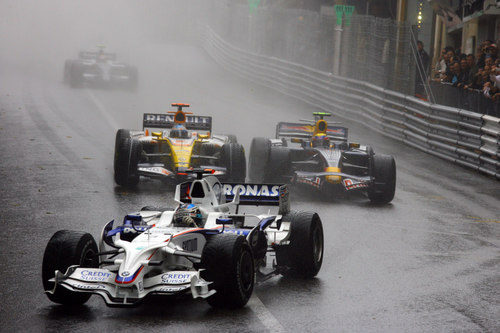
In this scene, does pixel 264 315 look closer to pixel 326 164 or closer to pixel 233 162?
pixel 233 162

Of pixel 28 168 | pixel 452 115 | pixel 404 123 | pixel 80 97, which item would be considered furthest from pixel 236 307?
pixel 80 97

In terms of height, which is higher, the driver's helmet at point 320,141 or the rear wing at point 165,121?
the rear wing at point 165,121

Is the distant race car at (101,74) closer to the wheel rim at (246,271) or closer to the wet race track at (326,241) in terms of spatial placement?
the wet race track at (326,241)

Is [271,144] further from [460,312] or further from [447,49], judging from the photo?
[447,49]

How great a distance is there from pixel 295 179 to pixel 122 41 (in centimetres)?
5226

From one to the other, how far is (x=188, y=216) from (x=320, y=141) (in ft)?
25.0

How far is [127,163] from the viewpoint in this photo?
50.1 ft

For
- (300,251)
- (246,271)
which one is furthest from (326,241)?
(246,271)

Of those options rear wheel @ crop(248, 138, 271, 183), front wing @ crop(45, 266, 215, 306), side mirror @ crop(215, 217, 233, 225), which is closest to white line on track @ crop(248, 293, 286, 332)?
front wing @ crop(45, 266, 215, 306)

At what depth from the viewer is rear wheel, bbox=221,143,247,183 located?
→ 15.5m

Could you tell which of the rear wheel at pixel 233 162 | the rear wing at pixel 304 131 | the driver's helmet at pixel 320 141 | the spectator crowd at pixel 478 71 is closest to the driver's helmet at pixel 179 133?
the rear wheel at pixel 233 162

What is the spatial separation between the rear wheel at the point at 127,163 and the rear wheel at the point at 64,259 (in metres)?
6.91

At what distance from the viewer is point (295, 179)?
15438 mm

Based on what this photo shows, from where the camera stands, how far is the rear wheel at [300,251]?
9.62 metres
